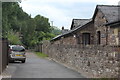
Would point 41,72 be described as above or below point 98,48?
below

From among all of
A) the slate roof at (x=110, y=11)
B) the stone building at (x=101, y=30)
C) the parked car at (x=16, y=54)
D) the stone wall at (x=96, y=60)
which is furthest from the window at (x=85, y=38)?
the stone wall at (x=96, y=60)

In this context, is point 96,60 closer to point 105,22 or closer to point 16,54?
point 105,22

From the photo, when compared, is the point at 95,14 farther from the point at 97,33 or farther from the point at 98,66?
the point at 98,66

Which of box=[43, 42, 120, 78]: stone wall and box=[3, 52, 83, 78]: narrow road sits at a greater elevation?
box=[43, 42, 120, 78]: stone wall

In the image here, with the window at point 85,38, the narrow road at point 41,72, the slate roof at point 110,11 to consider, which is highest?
the slate roof at point 110,11

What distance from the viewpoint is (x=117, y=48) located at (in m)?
12.2

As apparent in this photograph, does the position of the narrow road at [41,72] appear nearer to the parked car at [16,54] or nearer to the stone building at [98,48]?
the stone building at [98,48]

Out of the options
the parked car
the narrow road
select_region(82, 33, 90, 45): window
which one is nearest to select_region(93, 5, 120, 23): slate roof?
select_region(82, 33, 90, 45): window

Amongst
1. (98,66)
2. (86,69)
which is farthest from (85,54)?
(98,66)

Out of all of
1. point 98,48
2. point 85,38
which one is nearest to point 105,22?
point 85,38

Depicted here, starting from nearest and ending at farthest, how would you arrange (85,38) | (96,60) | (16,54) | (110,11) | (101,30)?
(96,60) → (101,30) → (110,11) → (16,54) → (85,38)

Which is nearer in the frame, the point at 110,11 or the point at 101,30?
the point at 101,30

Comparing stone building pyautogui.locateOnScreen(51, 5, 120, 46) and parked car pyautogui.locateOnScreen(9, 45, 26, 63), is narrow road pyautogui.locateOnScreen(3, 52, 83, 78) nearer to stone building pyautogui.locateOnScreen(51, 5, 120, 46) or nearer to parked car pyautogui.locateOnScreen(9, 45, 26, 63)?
stone building pyautogui.locateOnScreen(51, 5, 120, 46)

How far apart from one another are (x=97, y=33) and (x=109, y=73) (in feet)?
51.6
